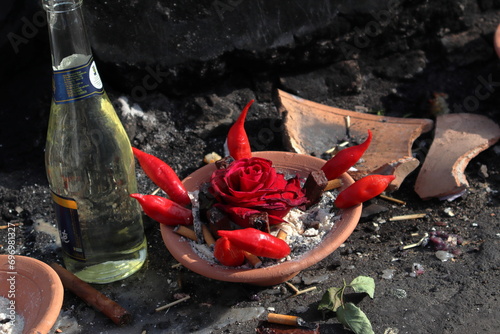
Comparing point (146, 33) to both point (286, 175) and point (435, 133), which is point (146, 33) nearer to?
point (286, 175)

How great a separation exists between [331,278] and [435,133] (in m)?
1.17

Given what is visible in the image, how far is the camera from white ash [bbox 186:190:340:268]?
2236 mm

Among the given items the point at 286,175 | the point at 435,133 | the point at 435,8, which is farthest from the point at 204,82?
the point at 435,8

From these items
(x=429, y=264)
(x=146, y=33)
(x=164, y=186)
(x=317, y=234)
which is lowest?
(x=429, y=264)

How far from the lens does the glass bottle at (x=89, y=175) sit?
223cm

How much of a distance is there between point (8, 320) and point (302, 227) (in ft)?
3.59

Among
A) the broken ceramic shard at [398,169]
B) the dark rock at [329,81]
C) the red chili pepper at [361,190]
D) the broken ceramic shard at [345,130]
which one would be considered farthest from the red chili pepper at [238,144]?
the dark rock at [329,81]

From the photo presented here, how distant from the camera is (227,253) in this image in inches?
83.0

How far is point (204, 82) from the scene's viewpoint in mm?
3447

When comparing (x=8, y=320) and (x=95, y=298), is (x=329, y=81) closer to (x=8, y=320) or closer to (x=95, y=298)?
(x=95, y=298)

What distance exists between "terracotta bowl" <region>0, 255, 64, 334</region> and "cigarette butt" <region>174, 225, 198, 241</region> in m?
0.48

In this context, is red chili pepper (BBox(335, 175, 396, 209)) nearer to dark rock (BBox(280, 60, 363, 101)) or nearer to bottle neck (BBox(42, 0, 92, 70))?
bottle neck (BBox(42, 0, 92, 70))

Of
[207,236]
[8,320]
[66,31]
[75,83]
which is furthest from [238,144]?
[8,320]

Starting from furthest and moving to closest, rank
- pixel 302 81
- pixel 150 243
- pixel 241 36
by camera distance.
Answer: pixel 302 81
pixel 241 36
pixel 150 243
